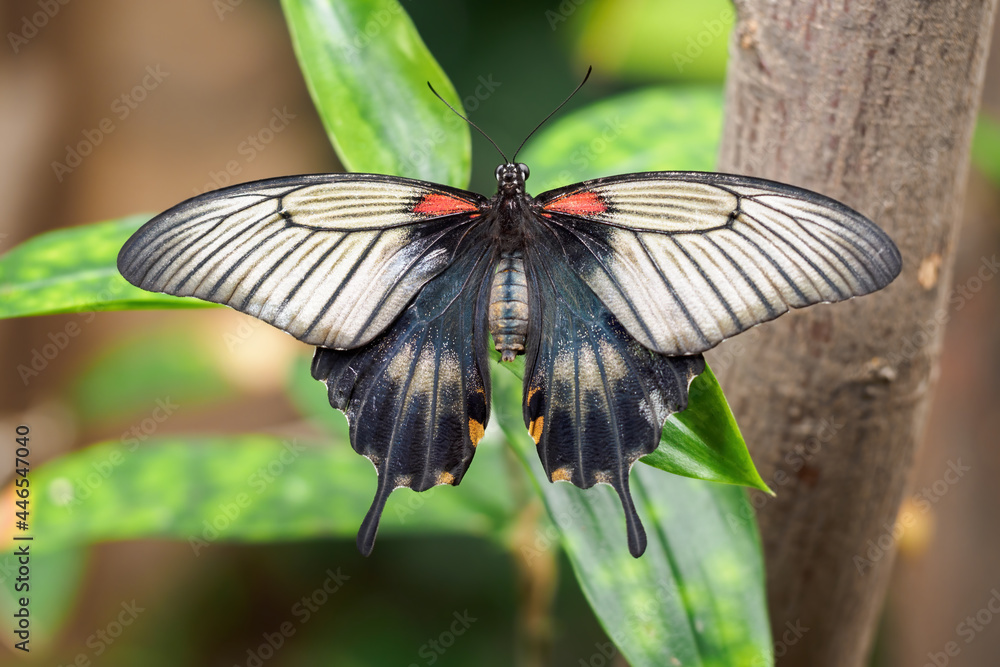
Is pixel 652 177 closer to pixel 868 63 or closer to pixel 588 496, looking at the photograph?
pixel 868 63

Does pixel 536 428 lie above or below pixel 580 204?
below

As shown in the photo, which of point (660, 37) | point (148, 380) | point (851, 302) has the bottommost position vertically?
point (148, 380)

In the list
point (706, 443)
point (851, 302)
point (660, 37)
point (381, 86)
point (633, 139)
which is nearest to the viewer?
point (706, 443)

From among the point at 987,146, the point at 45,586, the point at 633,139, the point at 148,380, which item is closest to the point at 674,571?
the point at 633,139

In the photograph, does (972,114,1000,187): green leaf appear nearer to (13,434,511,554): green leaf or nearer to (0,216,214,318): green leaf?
(13,434,511,554): green leaf

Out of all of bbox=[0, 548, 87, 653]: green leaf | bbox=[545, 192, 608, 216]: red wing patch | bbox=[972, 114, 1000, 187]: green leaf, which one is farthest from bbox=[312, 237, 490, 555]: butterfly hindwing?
bbox=[972, 114, 1000, 187]: green leaf

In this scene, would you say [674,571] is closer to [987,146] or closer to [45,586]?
[987,146]
